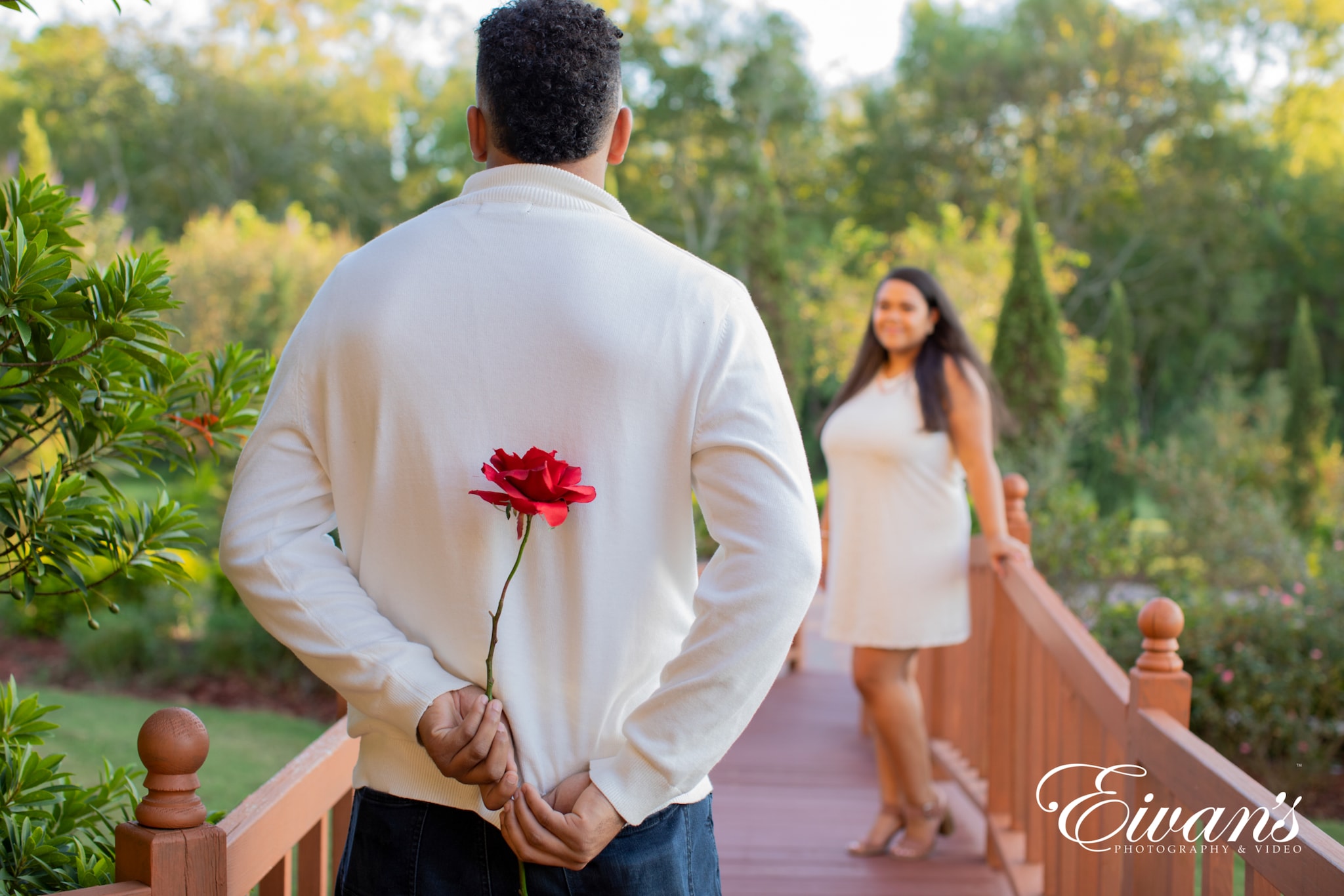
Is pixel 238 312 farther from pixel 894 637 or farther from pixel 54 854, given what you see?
pixel 54 854

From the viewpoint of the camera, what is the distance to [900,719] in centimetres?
329

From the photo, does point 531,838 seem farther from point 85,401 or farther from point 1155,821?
point 1155,821

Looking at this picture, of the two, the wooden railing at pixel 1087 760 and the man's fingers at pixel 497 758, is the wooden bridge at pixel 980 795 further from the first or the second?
the man's fingers at pixel 497 758

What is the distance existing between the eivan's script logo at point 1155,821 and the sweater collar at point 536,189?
1.19 meters

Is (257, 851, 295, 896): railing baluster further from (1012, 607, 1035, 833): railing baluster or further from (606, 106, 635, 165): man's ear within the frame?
(1012, 607, 1035, 833): railing baluster

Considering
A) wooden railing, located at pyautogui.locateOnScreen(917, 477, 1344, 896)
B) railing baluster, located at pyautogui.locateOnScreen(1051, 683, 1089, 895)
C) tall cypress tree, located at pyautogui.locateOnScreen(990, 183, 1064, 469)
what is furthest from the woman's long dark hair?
tall cypress tree, located at pyautogui.locateOnScreen(990, 183, 1064, 469)

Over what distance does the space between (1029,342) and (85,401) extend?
12.6m

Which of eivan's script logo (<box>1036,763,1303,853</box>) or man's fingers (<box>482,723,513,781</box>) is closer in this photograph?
man's fingers (<box>482,723,513,781</box>)

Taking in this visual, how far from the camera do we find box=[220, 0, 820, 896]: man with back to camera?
1140mm

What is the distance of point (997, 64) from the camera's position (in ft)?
87.0

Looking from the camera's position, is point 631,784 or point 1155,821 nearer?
point 631,784

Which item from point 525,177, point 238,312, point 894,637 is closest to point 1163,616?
point 894,637

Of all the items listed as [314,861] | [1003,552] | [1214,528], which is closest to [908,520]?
[1003,552]

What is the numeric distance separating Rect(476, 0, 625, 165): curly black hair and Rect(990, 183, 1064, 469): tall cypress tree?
1221cm
